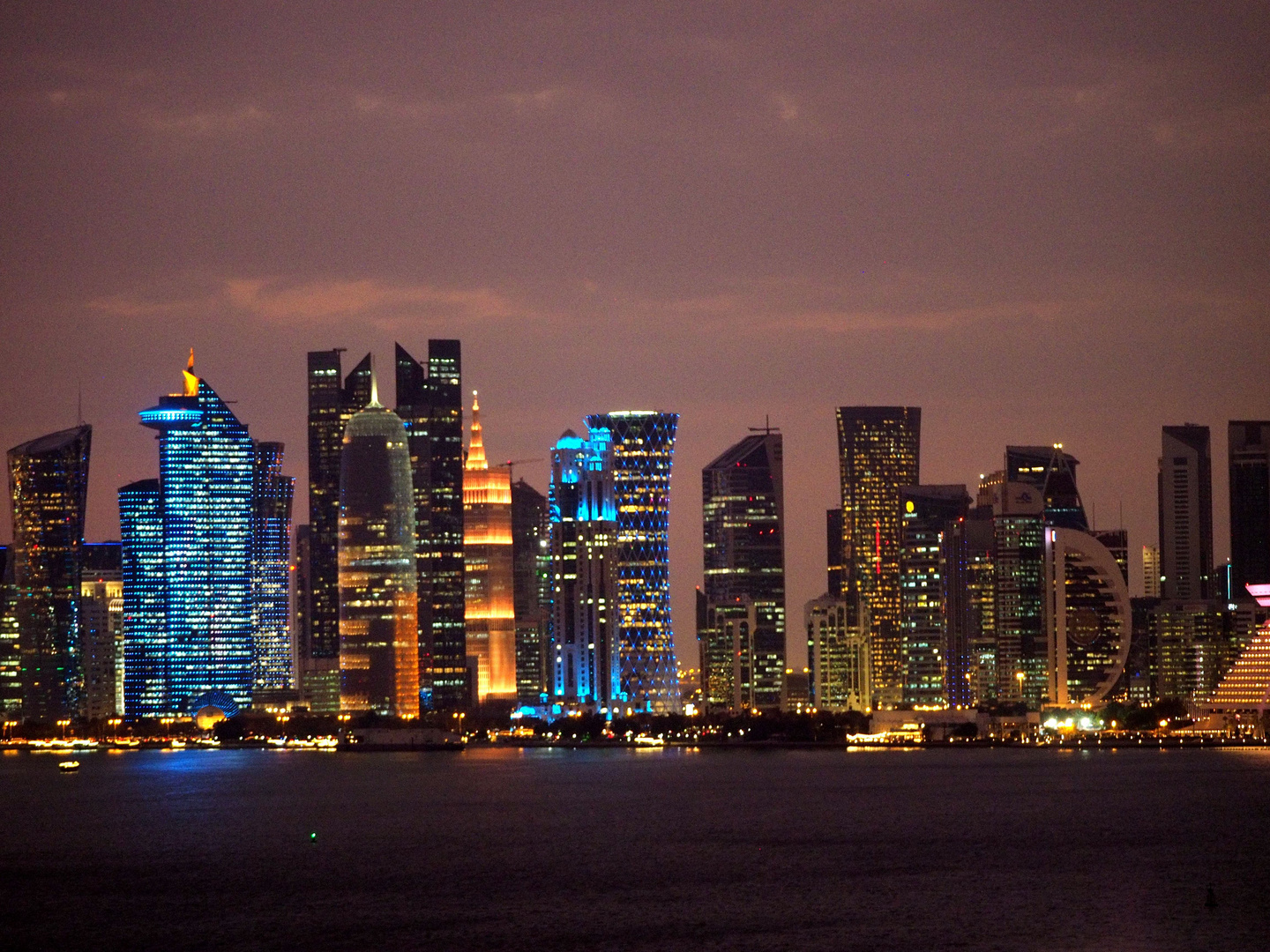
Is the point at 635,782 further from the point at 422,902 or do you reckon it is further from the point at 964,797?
the point at 422,902

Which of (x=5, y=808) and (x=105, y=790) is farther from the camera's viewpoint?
(x=105, y=790)

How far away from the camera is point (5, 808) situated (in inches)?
6781

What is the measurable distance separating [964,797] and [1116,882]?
61340 mm

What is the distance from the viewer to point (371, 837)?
138 m

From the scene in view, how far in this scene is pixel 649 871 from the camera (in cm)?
11662

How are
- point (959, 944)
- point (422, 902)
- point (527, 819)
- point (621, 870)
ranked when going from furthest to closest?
point (527, 819) → point (621, 870) → point (422, 902) → point (959, 944)

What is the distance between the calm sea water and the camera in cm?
9344

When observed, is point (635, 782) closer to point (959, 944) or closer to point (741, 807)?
point (741, 807)

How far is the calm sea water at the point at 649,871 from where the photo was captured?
307 feet

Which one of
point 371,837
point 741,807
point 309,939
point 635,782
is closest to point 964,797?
point 741,807

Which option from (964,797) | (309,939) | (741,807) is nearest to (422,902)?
(309,939)

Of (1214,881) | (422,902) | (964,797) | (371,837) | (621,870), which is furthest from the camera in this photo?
(964,797)

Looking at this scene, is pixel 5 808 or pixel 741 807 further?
pixel 5 808

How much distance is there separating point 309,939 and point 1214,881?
155ft
